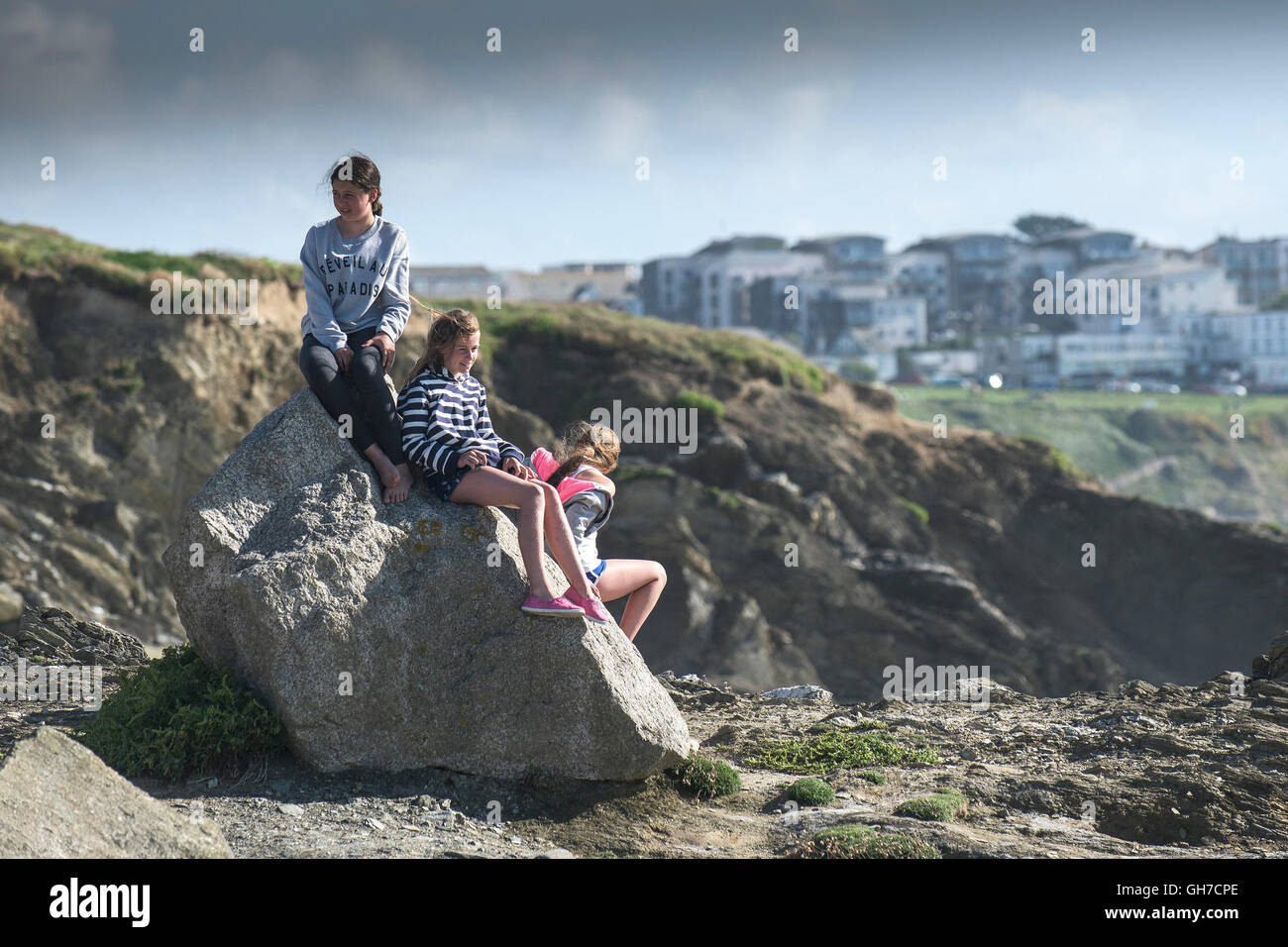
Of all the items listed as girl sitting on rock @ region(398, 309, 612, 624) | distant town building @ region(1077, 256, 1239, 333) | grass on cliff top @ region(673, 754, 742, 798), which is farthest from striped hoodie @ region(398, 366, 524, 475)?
distant town building @ region(1077, 256, 1239, 333)

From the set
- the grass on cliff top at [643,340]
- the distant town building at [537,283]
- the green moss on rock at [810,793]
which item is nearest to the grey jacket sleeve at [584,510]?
the green moss on rock at [810,793]

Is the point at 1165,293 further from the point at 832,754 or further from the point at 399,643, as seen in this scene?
the point at 399,643

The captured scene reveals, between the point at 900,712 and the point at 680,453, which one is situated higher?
the point at 680,453

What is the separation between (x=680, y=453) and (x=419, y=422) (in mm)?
20932

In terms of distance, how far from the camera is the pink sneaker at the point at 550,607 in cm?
771

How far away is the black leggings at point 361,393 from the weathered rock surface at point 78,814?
2706 mm

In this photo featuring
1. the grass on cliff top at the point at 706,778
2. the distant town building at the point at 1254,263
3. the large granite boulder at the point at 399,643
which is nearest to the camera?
the large granite boulder at the point at 399,643

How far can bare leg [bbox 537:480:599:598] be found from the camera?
307 inches

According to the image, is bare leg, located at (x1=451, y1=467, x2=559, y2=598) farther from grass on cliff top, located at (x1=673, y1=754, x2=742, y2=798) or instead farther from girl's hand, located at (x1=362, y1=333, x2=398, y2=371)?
grass on cliff top, located at (x1=673, y1=754, x2=742, y2=798)

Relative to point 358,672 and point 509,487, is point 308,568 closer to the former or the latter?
point 358,672

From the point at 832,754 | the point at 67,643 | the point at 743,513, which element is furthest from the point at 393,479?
the point at 743,513

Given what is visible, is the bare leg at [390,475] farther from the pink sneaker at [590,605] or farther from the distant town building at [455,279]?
the distant town building at [455,279]

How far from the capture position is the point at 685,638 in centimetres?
2523

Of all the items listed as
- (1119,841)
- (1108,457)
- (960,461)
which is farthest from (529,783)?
(1108,457)
